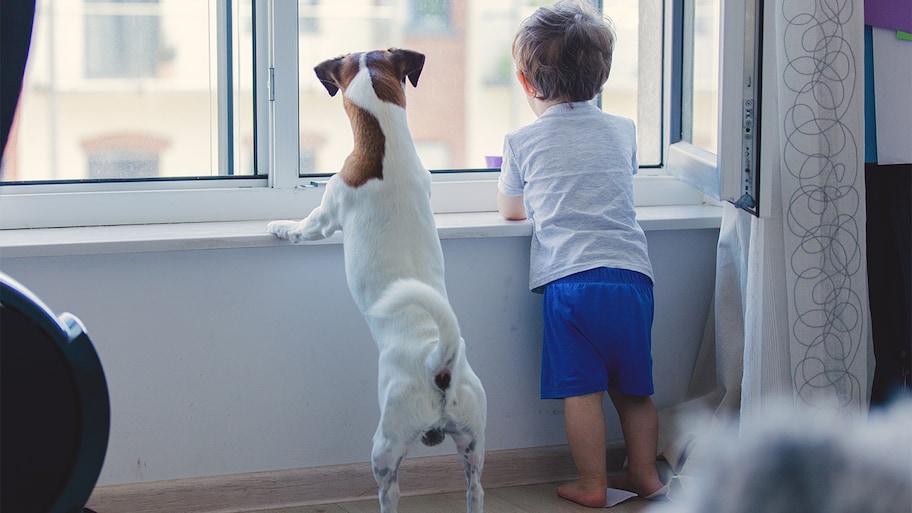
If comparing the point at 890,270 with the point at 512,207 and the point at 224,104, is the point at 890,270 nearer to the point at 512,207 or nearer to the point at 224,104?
the point at 512,207

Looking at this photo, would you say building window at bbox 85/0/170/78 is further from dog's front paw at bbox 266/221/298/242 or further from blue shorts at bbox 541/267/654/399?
blue shorts at bbox 541/267/654/399

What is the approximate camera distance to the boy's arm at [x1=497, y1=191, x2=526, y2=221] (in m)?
2.05

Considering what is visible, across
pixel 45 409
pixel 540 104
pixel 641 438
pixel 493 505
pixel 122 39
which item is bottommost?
pixel 493 505

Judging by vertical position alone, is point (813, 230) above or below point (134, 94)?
below

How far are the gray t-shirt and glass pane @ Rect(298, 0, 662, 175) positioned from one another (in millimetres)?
303

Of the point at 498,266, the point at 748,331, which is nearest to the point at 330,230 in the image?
the point at 498,266

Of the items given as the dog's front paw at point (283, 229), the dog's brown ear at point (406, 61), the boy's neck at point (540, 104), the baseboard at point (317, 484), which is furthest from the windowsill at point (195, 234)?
the baseboard at point (317, 484)

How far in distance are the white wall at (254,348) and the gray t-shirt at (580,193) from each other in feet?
0.42

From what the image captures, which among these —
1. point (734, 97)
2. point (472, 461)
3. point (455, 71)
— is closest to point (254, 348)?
point (472, 461)

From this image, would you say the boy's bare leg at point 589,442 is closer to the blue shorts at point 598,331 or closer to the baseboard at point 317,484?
the blue shorts at point 598,331

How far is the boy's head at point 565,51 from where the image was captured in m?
1.93

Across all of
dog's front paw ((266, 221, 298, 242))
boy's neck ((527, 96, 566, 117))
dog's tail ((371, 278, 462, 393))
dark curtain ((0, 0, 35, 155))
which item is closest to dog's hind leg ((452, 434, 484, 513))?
dog's tail ((371, 278, 462, 393))

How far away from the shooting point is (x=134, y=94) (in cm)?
203

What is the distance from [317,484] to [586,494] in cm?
56
